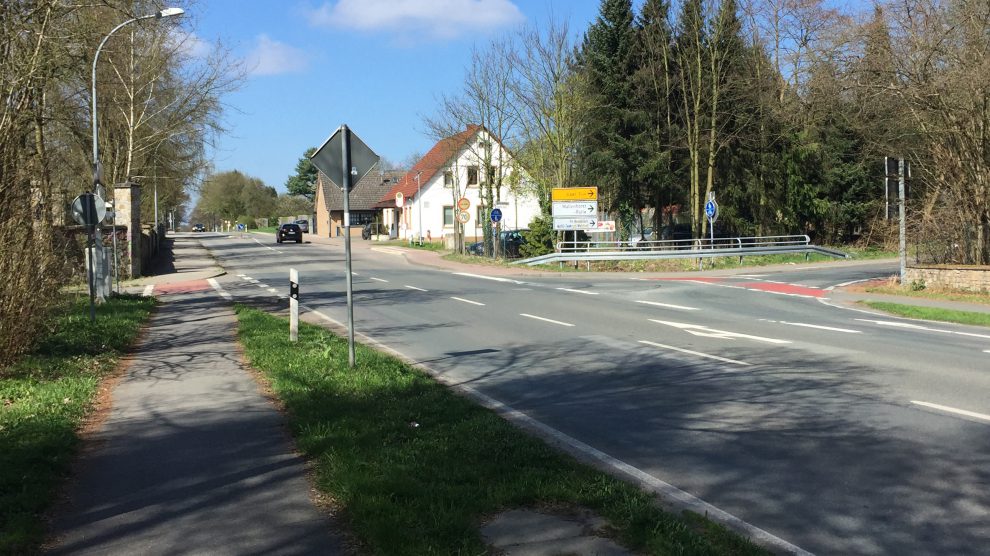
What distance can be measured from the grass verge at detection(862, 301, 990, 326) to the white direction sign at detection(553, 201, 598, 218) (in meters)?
16.6

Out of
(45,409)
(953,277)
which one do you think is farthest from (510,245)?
(45,409)

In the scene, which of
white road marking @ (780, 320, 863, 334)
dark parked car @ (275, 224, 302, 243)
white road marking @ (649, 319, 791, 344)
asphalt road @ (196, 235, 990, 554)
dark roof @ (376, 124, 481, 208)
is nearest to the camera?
asphalt road @ (196, 235, 990, 554)

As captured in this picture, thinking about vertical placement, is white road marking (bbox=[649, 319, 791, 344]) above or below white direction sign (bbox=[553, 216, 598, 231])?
below

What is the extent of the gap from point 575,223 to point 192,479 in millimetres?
29524

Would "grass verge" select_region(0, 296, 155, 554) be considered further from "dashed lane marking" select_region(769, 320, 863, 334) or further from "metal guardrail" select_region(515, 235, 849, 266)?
"metal guardrail" select_region(515, 235, 849, 266)

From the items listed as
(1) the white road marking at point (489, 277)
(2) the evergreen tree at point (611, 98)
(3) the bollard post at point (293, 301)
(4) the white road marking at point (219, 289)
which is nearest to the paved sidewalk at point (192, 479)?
(3) the bollard post at point (293, 301)

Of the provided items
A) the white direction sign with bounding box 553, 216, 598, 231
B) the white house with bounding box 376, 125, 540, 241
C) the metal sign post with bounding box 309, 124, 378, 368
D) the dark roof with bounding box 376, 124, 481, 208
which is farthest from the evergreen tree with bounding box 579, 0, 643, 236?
the metal sign post with bounding box 309, 124, 378, 368

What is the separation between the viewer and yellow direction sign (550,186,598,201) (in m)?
34.8

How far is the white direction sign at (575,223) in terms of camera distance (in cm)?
3453

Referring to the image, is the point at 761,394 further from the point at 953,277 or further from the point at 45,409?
the point at 953,277

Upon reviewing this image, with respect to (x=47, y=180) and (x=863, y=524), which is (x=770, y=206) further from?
(x=863, y=524)

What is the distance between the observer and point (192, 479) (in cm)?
580

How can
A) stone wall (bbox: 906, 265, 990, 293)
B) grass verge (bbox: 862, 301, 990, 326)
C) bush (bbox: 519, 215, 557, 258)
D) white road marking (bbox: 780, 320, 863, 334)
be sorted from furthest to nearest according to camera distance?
bush (bbox: 519, 215, 557, 258), stone wall (bbox: 906, 265, 990, 293), grass verge (bbox: 862, 301, 990, 326), white road marking (bbox: 780, 320, 863, 334)

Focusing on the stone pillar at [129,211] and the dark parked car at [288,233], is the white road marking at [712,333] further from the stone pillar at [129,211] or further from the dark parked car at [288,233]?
the dark parked car at [288,233]
